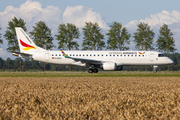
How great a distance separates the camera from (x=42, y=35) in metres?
55.9

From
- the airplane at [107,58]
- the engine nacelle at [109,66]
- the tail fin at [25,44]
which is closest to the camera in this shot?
the engine nacelle at [109,66]

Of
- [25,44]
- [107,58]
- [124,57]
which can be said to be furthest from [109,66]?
[25,44]

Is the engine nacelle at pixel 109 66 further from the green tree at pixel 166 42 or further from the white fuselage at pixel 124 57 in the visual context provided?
the green tree at pixel 166 42

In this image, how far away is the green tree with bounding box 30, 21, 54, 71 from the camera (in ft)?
180

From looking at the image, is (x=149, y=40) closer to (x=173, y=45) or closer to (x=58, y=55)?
(x=173, y=45)

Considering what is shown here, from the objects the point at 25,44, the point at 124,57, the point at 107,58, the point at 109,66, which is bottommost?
the point at 109,66

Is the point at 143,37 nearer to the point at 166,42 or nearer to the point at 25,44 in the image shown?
the point at 166,42

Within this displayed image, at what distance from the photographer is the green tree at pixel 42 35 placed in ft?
180

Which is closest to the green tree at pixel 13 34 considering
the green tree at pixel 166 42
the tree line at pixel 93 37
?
the tree line at pixel 93 37

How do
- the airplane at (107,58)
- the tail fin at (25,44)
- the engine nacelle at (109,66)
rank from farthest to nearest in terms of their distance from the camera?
1. the tail fin at (25,44)
2. the airplane at (107,58)
3. the engine nacelle at (109,66)

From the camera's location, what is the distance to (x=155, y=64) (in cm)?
3900

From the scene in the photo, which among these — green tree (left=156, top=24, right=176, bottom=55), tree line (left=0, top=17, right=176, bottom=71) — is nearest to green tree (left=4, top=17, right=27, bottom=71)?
tree line (left=0, top=17, right=176, bottom=71)

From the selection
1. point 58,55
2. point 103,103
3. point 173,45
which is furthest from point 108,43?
point 103,103

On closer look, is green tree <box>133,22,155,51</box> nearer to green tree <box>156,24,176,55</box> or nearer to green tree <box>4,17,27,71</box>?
green tree <box>156,24,176,55</box>
